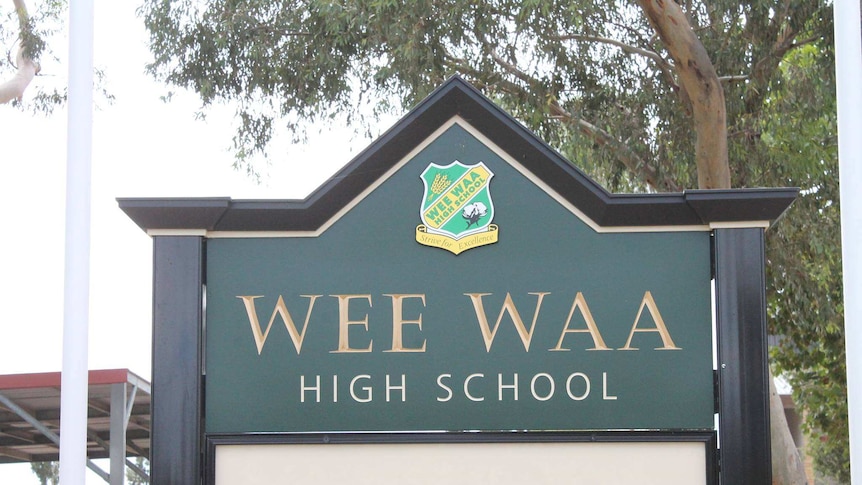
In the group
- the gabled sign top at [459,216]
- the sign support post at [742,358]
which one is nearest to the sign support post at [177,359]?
the gabled sign top at [459,216]

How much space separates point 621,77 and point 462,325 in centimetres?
1045

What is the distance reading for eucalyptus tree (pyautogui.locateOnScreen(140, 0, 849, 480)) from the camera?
585 inches

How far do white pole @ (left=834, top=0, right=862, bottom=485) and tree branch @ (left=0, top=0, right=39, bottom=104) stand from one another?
16362mm

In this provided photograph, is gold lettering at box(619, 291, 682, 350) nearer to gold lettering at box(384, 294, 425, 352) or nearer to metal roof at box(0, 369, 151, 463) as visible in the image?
gold lettering at box(384, 294, 425, 352)

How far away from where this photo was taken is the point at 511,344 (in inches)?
264

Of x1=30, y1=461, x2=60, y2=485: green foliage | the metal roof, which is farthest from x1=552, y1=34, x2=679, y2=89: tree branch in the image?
x1=30, y1=461, x2=60, y2=485: green foliage

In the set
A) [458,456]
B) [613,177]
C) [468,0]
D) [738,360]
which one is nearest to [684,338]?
[738,360]

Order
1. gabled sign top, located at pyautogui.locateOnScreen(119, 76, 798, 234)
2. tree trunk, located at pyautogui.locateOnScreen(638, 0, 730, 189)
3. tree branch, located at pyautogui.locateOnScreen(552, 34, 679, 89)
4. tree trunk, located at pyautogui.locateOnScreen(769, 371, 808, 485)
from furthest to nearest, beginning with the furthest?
1. tree trunk, located at pyautogui.locateOnScreen(769, 371, 808, 485)
2. tree branch, located at pyautogui.locateOnScreen(552, 34, 679, 89)
3. tree trunk, located at pyautogui.locateOnScreen(638, 0, 730, 189)
4. gabled sign top, located at pyautogui.locateOnScreen(119, 76, 798, 234)

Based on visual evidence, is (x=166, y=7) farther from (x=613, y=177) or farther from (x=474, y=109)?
(x=474, y=109)

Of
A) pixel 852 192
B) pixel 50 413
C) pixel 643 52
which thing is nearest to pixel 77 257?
pixel 852 192

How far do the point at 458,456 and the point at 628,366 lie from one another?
109cm

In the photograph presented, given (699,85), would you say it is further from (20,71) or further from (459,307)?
(20,71)

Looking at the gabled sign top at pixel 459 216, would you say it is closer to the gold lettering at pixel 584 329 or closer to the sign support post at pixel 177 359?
the sign support post at pixel 177 359

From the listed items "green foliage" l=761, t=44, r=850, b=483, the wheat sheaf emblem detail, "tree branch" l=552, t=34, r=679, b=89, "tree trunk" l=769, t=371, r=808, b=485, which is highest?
"tree branch" l=552, t=34, r=679, b=89
